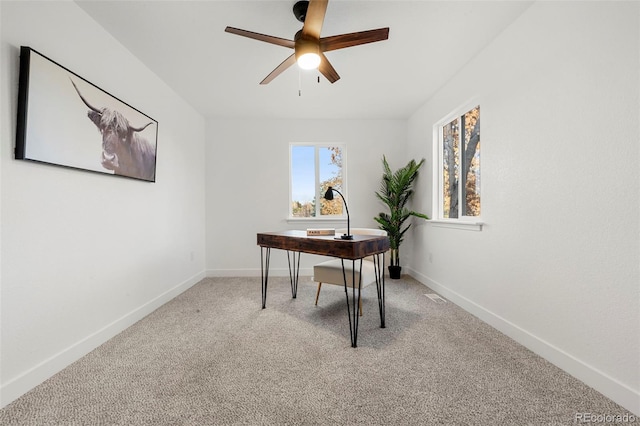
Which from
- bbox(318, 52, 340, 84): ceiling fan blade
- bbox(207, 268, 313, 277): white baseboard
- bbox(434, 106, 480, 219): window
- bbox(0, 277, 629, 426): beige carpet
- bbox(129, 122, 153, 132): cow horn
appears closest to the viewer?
bbox(0, 277, 629, 426): beige carpet

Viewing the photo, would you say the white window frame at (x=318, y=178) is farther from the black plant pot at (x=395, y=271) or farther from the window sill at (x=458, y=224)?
the window sill at (x=458, y=224)

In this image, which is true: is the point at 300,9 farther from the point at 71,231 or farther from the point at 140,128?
the point at 71,231

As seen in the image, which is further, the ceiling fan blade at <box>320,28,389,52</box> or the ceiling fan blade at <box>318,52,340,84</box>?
the ceiling fan blade at <box>318,52,340,84</box>

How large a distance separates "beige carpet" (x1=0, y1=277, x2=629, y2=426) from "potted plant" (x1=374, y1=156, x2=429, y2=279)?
144 centimetres

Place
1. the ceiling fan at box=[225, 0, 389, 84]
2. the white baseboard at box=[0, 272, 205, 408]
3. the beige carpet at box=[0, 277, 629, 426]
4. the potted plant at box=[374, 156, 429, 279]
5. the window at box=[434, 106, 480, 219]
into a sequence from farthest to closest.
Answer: the potted plant at box=[374, 156, 429, 279]
the window at box=[434, 106, 480, 219]
the ceiling fan at box=[225, 0, 389, 84]
the white baseboard at box=[0, 272, 205, 408]
the beige carpet at box=[0, 277, 629, 426]

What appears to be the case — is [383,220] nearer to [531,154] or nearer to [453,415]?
[531,154]

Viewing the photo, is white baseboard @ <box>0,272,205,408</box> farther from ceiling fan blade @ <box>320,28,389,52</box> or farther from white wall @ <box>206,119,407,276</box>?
ceiling fan blade @ <box>320,28,389,52</box>

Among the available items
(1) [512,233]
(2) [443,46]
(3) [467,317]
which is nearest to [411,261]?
(3) [467,317]

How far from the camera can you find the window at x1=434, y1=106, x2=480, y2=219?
271 centimetres

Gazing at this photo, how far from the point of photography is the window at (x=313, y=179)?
4285 millimetres

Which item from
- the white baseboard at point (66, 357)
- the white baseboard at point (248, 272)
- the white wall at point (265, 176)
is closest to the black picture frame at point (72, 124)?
the white baseboard at point (66, 357)

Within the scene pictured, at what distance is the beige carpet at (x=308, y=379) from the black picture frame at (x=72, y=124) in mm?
1343

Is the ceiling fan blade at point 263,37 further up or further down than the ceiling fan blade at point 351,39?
further up

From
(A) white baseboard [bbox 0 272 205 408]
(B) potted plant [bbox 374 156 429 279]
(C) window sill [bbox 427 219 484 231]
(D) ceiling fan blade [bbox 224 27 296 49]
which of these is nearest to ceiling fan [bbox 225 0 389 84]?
(D) ceiling fan blade [bbox 224 27 296 49]
